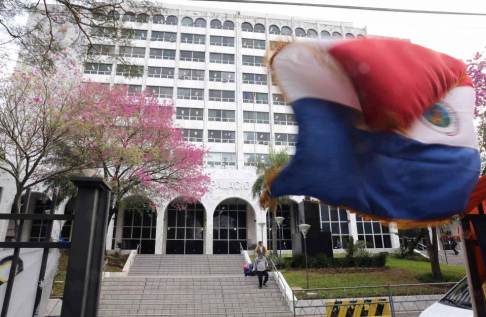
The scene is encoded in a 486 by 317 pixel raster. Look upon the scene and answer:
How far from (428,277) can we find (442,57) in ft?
57.6

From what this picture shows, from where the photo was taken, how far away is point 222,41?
36.7 meters

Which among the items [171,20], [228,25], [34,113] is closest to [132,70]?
[34,113]

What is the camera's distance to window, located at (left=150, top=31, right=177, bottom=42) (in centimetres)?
3550

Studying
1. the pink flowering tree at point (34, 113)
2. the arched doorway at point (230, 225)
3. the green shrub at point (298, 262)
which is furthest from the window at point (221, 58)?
the green shrub at point (298, 262)

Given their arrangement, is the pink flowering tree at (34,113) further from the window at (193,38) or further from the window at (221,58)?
the window at (193,38)

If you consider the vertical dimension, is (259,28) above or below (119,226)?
above

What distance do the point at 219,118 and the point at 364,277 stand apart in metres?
21.1

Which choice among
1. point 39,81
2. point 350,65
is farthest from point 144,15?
point 39,81

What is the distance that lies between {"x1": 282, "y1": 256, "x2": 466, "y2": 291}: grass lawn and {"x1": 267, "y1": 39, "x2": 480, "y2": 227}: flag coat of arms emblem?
527 inches

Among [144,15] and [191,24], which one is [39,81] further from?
[191,24]

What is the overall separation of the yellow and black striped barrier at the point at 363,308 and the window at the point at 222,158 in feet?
77.2

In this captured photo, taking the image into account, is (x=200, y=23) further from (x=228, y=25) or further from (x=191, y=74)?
(x=191, y=74)

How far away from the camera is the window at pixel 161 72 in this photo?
→ 3422 centimetres

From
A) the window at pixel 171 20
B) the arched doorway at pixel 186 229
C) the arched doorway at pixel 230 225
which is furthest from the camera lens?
the window at pixel 171 20
